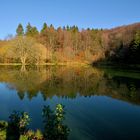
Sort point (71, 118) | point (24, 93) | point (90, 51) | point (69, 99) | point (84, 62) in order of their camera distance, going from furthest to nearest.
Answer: point (90, 51)
point (84, 62)
point (24, 93)
point (69, 99)
point (71, 118)

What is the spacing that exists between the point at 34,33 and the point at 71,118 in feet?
328

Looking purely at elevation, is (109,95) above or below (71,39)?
below

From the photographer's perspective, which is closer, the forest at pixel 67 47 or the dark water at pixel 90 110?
the dark water at pixel 90 110

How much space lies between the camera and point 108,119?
710 inches

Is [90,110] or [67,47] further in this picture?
[67,47]

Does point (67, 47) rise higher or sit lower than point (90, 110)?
higher

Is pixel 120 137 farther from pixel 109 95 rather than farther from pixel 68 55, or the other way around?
pixel 68 55

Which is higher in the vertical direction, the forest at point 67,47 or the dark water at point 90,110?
the forest at point 67,47

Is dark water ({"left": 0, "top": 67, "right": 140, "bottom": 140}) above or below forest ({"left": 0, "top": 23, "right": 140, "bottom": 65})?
below

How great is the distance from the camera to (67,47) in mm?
107000

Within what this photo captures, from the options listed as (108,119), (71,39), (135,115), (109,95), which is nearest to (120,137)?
(108,119)

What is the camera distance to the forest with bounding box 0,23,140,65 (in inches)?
3312

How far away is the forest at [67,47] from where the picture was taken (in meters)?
84.1

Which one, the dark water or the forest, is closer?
the dark water
